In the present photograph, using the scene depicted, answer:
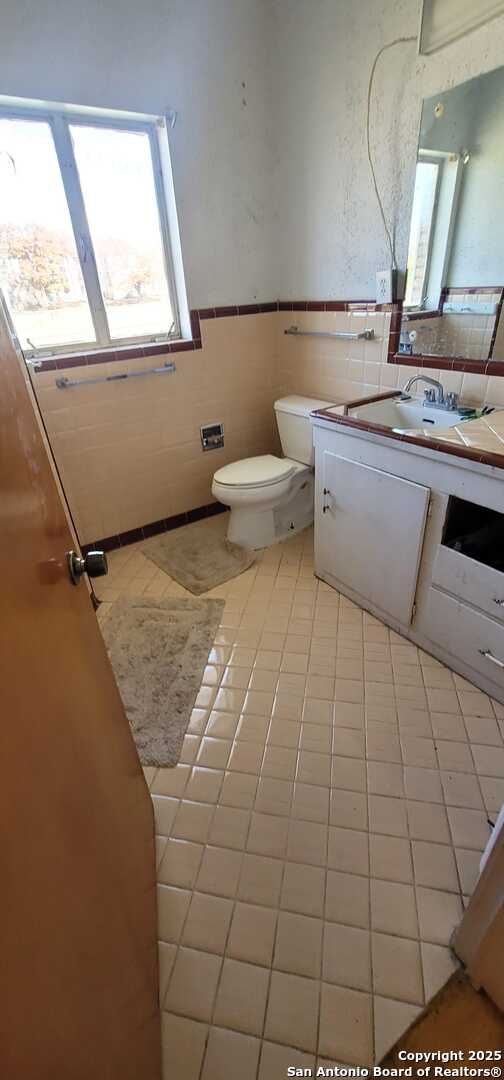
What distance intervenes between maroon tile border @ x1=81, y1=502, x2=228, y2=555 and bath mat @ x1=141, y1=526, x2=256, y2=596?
2.2 inches

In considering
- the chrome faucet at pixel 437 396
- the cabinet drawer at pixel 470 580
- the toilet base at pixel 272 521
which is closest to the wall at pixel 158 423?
the toilet base at pixel 272 521

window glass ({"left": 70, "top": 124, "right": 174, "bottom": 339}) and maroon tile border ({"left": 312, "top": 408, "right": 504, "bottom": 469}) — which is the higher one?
window glass ({"left": 70, "top": 124, "right": 174, "bottom": 339})

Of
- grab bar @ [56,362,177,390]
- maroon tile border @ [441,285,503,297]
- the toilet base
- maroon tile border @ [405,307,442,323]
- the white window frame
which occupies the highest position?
the white window frame

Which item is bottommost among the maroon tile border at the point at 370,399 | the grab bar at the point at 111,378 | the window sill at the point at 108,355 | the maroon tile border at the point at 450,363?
the maroon tile border at the point at 370,399

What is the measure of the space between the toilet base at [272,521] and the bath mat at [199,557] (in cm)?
7

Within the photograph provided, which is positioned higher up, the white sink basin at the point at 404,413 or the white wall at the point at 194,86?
the white wall at the point at 194,86

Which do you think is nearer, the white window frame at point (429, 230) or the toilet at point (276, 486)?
the white window frame at point (429, 230)

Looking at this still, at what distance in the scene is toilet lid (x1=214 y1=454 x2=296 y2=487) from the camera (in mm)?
2209

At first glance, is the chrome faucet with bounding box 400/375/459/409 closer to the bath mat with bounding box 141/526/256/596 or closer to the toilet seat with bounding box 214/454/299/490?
the toilet seat with bounding box 214/454/299/490

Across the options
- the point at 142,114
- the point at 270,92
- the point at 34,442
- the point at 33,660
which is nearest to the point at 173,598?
the point at 34,442

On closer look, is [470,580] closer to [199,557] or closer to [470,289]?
[470,289]

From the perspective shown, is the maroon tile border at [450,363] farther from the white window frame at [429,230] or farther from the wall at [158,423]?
the wall at [158,423]

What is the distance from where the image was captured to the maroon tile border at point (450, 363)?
5.48 ft

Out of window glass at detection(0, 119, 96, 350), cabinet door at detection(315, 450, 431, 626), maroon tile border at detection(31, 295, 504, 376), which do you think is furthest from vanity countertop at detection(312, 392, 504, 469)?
window glass at detection(0, 119, 96, 350)
